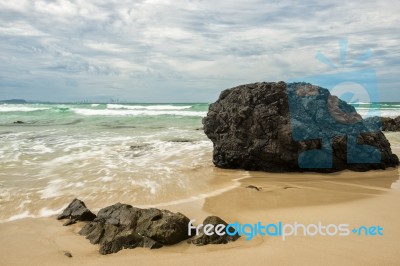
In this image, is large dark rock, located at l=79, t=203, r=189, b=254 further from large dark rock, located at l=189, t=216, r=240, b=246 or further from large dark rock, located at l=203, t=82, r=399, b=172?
large dark rock, located at l=203, t=82, r=399, b=172

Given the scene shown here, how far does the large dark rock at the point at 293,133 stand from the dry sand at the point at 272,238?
2.48 feet

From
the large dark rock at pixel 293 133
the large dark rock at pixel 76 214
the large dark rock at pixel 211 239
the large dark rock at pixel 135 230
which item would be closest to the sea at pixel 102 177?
the large dark rock at pixel 76 214

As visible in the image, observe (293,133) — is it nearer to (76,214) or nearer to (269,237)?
(269,237)

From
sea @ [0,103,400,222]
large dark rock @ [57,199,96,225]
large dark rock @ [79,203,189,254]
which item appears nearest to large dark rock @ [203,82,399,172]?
sea @ [0,103,400,222]

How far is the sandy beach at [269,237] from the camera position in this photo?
3.12 meters

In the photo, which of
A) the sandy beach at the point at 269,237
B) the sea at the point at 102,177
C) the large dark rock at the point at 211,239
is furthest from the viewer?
the sea at the point at 102,177

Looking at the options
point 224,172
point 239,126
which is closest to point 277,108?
point 239,126

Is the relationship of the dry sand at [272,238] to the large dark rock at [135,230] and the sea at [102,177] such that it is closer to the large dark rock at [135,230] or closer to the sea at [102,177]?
the large dark rock at [135,230]

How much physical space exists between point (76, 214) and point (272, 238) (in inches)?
103

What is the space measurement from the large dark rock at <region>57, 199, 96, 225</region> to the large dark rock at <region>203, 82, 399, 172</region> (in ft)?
12.7

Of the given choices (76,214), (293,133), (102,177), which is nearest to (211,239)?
(76,214)

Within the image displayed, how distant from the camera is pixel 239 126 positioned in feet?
25.3

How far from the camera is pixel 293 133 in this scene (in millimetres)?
7051

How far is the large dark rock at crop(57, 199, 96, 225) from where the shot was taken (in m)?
4.47
